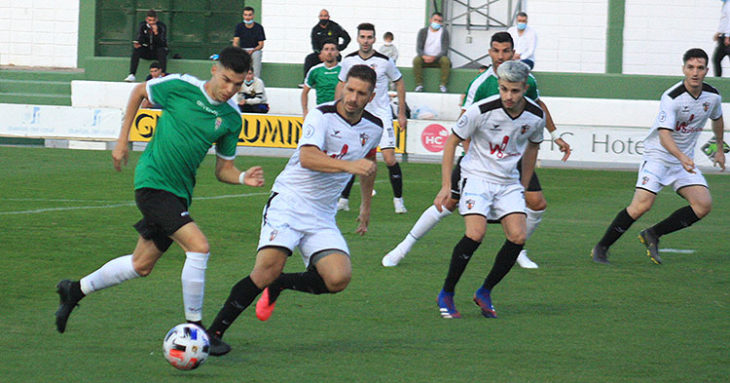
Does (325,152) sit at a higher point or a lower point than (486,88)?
lower

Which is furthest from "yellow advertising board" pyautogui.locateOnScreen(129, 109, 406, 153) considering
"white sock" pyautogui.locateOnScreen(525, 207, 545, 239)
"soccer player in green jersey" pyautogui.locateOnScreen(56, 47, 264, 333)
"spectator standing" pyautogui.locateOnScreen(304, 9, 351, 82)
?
"soccer player in green jersey" pyautogui.locateOnScreen(56, 47, 264, 333)

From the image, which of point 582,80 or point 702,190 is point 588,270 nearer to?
point 702,190

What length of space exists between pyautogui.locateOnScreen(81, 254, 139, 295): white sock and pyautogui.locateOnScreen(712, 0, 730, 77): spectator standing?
20.9 m

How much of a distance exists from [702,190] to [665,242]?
2018 millimetres

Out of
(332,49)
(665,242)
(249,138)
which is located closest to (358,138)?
(665,242)

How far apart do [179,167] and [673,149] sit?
Result: 489 cm

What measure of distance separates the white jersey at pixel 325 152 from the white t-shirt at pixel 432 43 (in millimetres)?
19066

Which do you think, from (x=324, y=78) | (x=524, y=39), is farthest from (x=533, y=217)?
(x=524, y=39)

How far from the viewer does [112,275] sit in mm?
6039

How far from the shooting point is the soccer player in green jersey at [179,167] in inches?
227

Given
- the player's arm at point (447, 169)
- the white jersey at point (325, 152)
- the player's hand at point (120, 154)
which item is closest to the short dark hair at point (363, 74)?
the white jersey at point (325, 152)

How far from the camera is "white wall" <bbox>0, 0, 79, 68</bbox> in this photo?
28.2 metres

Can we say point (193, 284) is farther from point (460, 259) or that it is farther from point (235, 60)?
point (460, 259)

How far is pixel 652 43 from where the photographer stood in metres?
26.7
